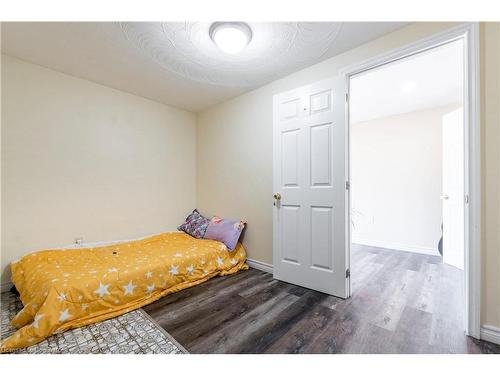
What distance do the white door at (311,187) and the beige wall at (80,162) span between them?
6.12 ft

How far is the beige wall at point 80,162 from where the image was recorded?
2.25m

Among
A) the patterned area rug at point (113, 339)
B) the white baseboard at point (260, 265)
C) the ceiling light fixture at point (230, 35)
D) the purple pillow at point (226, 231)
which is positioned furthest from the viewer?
the purple pillow at point (226, 231)

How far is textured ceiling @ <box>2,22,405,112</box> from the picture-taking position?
180cm

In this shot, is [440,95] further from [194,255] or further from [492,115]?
[194,255]

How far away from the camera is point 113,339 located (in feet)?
4.86

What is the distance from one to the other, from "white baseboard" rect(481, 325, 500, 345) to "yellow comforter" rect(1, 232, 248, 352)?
214cm

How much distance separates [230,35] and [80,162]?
2.27 meters

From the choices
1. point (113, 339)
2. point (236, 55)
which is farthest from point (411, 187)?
point (113, 339)

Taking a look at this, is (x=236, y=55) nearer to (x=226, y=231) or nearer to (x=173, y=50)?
(x=173, y=50)

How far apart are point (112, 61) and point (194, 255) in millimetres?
2216

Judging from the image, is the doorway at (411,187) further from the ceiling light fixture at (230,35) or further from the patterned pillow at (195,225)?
the patterned pillow at (195,225)

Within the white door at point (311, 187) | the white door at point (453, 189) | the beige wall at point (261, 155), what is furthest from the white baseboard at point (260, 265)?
the white door at point (453, 189)
